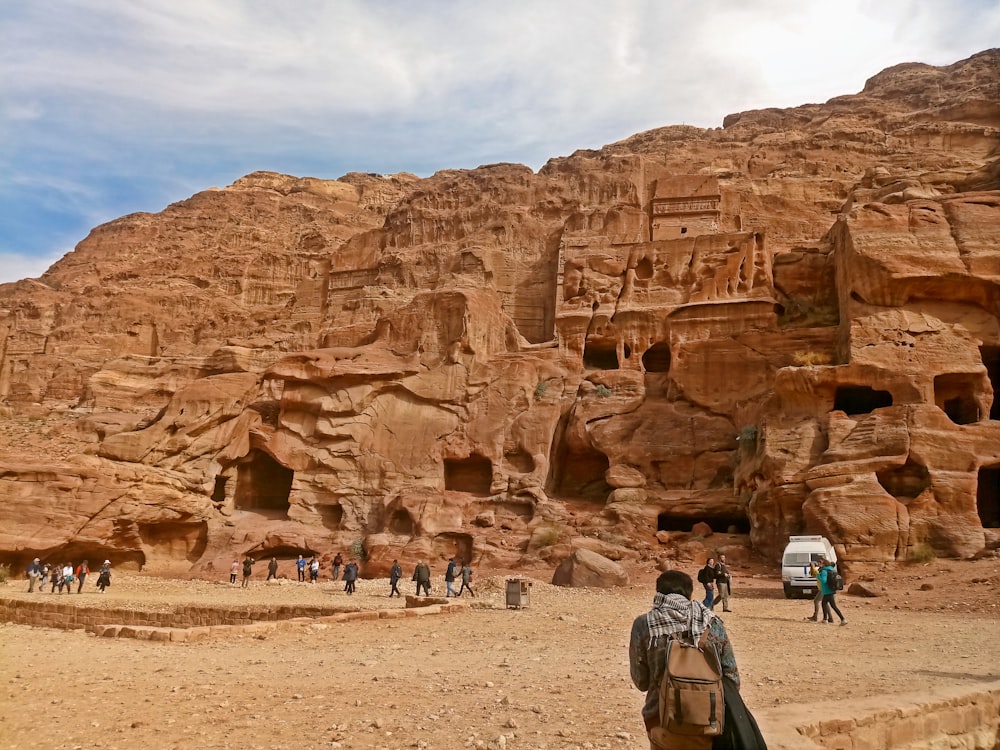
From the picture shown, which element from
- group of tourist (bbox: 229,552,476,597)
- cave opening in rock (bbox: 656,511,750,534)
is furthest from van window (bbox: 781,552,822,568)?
cave opening in rock (bbox: 656,511,750,534)

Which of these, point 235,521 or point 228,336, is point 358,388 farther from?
point 228,336

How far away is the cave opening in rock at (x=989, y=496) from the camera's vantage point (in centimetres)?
2710

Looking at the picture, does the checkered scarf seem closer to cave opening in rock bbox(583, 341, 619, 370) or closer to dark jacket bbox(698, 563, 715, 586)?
dark jacket bbox(698, 563, 715, 586)

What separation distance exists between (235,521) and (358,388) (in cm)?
693

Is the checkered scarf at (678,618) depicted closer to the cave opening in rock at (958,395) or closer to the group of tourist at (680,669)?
the group of tourist at (680,669)

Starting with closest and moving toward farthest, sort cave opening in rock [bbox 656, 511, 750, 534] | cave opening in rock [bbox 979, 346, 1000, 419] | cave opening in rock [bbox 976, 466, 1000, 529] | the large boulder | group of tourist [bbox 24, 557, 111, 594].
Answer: the large boulder → group of tourist [bbox 24, 557, 111, 594] → cave opening in rock [bbox 976, 466, 1000, 529] → cave opening in rock [bbox 979, 346, 1000, 419] → cave opening in rock [bbox 656, 511, 750, 534]

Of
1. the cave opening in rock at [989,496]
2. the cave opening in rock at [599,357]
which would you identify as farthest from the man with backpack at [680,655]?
the cave opening in rock at [599,357]

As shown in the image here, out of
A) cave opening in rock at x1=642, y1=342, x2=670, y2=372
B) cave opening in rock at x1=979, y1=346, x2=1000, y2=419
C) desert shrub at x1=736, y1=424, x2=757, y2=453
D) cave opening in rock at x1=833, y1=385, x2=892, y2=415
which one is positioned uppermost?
cave opening in rock at x1=642, y1=342, x2=670, y2=372

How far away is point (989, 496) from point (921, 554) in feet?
22.2

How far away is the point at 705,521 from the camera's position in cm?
3100

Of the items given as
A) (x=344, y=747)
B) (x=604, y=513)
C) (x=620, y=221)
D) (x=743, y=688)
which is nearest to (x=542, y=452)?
(x=604, y=513)

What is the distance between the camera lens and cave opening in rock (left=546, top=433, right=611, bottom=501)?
34688 mm

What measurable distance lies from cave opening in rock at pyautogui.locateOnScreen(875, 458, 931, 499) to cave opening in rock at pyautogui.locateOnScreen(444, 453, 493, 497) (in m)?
14.6

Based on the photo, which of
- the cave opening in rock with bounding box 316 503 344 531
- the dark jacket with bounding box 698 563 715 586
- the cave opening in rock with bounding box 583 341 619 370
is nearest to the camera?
the dark jacket with bounding box 698 563 715 586
